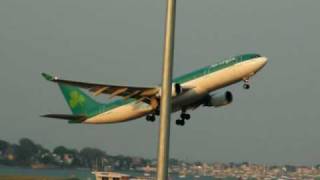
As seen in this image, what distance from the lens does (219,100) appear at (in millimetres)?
49906

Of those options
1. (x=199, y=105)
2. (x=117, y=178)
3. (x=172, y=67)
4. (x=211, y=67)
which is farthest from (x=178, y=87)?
(x=117, y=178)

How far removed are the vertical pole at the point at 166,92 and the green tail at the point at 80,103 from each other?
47464 millimetres

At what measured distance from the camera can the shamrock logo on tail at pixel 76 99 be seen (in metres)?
67.0

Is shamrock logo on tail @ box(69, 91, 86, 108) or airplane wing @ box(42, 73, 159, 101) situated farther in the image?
shamrock logo on tail @ box(69, 91, 86, 108)

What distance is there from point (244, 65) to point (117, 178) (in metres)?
67.8

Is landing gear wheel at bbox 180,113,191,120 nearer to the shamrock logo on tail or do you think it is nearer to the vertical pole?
the shamrock logo on tail

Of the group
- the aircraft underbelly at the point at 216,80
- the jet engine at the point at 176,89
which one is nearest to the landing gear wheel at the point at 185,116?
the aircraft underbelly at the point at 216,80

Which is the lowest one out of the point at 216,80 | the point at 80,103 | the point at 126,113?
the point at 126,113

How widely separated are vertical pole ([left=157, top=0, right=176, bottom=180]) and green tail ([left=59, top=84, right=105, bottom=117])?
47.5 meters

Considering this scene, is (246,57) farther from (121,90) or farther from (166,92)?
(166,92)

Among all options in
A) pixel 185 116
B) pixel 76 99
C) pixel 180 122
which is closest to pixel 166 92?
pixel 185 116

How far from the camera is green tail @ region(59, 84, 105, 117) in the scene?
59.2 metres

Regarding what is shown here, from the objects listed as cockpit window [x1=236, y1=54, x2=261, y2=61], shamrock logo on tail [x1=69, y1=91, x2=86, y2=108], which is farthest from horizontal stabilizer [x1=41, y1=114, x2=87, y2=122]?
cockpit window [x1=236, y1=54, x2=261, y2=61]

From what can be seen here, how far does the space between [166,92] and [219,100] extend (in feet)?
132
